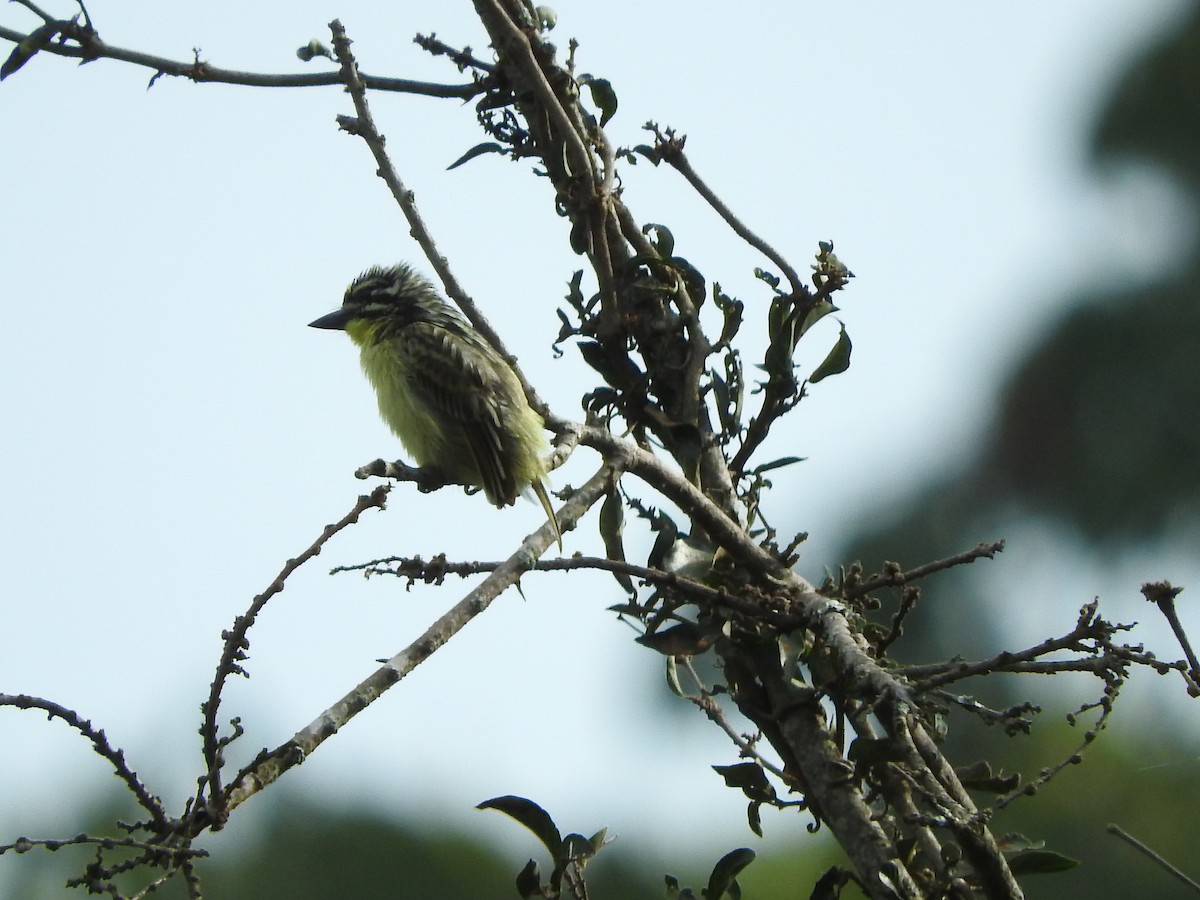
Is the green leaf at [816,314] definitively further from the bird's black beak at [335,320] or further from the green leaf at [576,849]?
the bird's black beak at [335,320]

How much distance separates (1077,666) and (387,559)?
4.68 feet

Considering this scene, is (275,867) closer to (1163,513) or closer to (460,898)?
(460,898)

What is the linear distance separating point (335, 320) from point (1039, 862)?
4327 millimetres

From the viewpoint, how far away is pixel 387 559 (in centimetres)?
320

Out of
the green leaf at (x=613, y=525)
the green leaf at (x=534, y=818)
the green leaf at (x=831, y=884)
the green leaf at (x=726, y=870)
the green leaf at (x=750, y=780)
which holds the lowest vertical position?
the green leaf at (x=831, y=884)

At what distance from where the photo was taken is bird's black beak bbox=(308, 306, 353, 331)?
6.80 metres

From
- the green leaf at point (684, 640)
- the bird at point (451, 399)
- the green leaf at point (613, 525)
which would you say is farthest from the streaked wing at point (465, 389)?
the green leaf at point (684, 640)

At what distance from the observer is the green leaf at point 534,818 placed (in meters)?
3.57

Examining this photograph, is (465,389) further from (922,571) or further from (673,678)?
(922,571)

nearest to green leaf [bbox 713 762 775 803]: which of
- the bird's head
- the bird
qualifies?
the bird

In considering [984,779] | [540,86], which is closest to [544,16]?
[540,86]

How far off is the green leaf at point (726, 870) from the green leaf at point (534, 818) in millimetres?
403

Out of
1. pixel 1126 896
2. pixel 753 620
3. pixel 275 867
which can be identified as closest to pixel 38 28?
pixel 753 620

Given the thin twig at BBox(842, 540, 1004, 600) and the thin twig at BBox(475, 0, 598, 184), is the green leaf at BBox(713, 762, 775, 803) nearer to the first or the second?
the thin twig at BBox(842, 540, 1004, 600)
